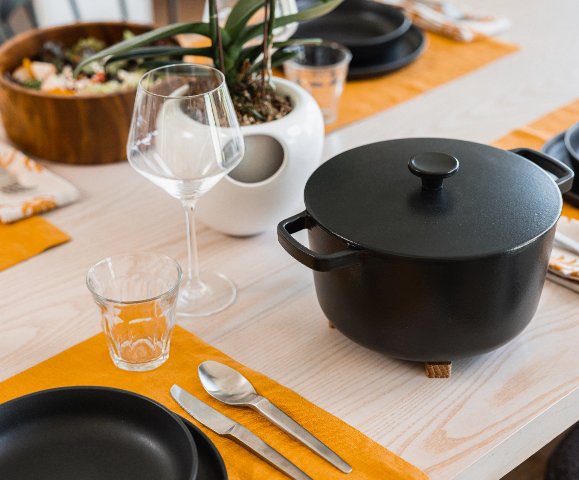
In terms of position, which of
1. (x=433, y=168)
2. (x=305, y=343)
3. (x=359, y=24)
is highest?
(x=433, y=168)

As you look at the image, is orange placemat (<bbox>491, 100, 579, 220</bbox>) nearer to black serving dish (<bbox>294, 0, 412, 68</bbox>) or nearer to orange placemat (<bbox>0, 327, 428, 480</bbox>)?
black serving dish (<bbox>294, 0, 412, 68</bbox>)

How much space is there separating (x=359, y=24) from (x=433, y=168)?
0.95 m

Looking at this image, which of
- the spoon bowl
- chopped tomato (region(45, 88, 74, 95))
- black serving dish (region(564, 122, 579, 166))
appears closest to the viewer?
the spoon bowl

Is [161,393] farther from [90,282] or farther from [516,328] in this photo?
[516,328]

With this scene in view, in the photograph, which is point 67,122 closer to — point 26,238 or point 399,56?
point 26,238

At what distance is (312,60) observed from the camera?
1249 mm

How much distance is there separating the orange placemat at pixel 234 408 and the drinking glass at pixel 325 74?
59 cm

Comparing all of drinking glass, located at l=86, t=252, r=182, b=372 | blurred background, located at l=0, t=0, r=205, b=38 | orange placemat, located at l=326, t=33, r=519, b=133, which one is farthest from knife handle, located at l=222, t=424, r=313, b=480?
blurred background, located at l=0, t=0, r=205, b=38

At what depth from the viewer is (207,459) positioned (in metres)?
0.55

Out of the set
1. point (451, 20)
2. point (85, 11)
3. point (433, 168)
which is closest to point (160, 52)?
point (433, 168)

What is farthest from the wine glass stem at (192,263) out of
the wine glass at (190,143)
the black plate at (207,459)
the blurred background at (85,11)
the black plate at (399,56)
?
the blurred background at (85,11)

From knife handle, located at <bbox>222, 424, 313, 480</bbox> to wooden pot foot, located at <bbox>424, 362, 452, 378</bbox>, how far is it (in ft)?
0.59

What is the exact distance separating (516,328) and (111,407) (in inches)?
A: 15.2

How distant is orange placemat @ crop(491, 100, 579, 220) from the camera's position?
111 centimetres
